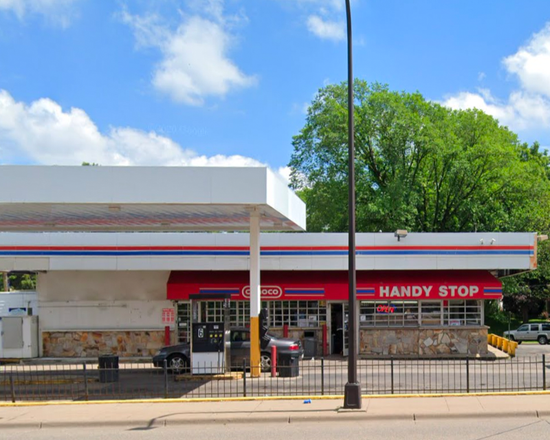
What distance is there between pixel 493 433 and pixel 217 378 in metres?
9.29

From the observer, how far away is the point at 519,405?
14805 millimetres

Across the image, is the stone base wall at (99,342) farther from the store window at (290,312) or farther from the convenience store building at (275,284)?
the store window at (290,312)

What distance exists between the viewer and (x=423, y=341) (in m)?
26.9

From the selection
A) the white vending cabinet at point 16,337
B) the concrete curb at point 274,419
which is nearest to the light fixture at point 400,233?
the concrete curb at point 274,419

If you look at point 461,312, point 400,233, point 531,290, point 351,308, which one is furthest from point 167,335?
point 531,290

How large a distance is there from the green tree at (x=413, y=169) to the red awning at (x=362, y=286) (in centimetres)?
1351

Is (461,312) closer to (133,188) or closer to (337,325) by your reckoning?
(337,325)

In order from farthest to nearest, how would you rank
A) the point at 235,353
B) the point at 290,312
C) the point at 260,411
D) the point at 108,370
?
1. the point at 290,312
2. the point at 235,353
3. the point at 108,370
4. the point at 260,411

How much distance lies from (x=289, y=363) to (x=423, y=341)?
Answer: 803cm

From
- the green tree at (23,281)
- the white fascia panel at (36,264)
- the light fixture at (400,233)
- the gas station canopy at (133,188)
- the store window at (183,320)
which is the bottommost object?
the store window at (183,320)

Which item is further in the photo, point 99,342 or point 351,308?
point 99,342

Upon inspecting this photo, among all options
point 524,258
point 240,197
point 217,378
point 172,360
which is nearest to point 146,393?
point 217,378

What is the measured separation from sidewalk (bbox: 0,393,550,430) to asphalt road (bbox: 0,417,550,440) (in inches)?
9.0

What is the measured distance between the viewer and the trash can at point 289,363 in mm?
20172
